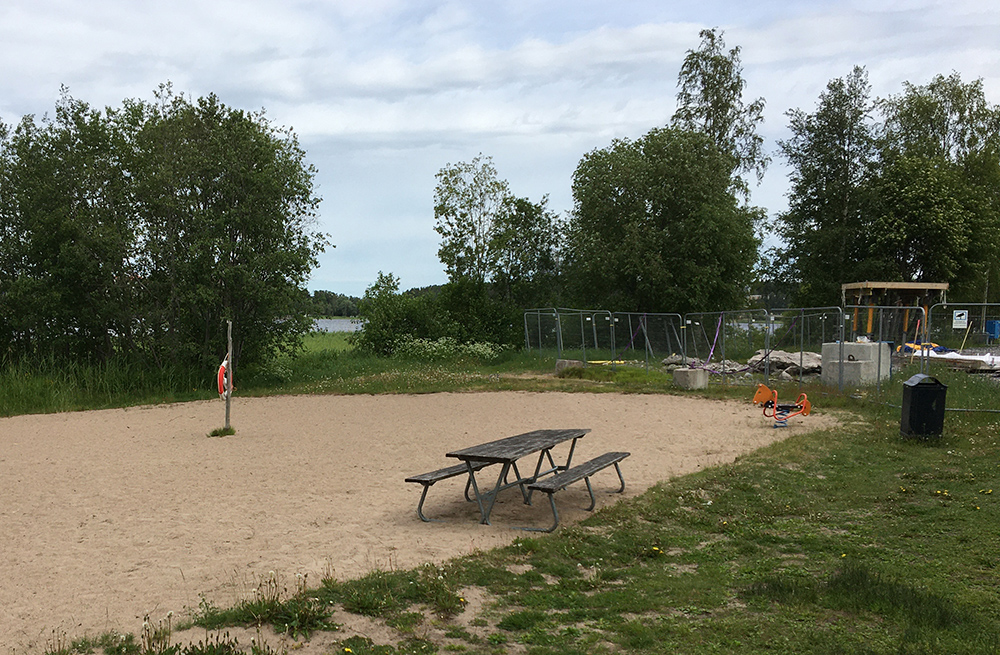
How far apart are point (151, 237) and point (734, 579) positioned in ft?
63.9

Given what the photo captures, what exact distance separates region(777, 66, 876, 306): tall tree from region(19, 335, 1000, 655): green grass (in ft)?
105

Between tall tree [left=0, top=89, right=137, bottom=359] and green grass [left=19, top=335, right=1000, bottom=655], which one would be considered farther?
tall tree [left=0, top=89, right=137, bottom=359]

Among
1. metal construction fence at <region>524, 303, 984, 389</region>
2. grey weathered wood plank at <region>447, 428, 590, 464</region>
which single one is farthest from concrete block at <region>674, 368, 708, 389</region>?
grey weathered wood plank at <region>447, 428, 590, 464</region>

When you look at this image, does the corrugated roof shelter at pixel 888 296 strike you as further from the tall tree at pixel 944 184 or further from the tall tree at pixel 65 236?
the tall tree at pixel 65 236

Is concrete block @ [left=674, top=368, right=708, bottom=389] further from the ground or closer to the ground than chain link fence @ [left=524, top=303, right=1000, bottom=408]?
closer to the ground

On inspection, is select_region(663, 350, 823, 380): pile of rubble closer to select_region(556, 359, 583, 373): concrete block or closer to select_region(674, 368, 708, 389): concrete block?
select_region(674, 368, 708, 389): concrete block

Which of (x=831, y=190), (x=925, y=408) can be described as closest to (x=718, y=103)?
(x=831, y=190)

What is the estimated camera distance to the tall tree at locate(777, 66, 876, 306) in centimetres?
3981

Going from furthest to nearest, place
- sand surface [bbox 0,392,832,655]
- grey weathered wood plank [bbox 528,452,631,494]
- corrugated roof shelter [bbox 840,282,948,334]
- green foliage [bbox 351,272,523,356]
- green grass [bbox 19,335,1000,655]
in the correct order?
green foliage [bbox 351,272,523,356] → corrugated roof shelter [bbox 840,282,948,334] → grey weathered wood plank [bbox 528,452,631,494] → sand surface [bbox 0,392,832,655] → green grass [bbox 19,335,1000,655]

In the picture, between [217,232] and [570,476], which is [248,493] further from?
[217,232]

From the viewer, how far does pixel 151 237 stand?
2130 centimetres

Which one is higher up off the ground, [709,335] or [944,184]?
[944,184]

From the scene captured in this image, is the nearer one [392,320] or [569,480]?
[569,480]

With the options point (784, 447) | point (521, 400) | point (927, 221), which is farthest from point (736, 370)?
point (927, 221)
